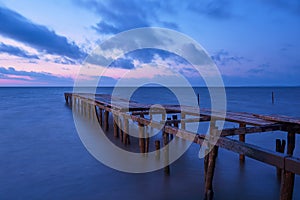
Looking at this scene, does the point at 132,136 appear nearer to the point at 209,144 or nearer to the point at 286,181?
the point at 209,144

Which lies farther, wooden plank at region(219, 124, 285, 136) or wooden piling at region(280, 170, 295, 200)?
wooden plank at region(219, 124, 285, 136)

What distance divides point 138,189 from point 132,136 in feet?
16.4

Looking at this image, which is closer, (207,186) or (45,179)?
(207,186)

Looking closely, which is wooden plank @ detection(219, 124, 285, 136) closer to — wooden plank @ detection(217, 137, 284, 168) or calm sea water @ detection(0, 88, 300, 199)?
wooden plank @ detection(217, 137, 284, 168)

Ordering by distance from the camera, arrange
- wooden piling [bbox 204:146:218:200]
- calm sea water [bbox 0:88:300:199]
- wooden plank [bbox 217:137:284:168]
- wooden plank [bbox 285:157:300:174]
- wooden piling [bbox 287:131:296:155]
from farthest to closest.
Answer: wooden piling [bbox 287:131:296:155] → calm sea water [bbox 0:88:300:199] → wooden piling [bbox 204:146:218:200] → wooden plank [bbox 217:137:284:168] → wooden plank [bbox 285:157:300:174]

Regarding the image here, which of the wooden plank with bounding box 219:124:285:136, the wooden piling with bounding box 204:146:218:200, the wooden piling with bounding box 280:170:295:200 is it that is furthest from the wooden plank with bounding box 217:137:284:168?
the wooden plank with bounding box 219:124:285:136

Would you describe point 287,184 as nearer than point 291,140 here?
Yes

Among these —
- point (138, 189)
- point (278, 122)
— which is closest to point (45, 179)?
point (138, 189)

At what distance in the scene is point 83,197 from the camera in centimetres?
501

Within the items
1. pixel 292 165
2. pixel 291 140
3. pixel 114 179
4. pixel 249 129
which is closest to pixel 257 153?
pixel 292 165

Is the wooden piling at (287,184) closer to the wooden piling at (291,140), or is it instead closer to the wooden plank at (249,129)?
the wooden plank at (249,129)

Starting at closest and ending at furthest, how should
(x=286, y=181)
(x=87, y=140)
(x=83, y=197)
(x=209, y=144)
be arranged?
1. (x=286, y=181)
2. (x=209, y=144)
3. (x=83, y=197)
4. (x=87, y=140)

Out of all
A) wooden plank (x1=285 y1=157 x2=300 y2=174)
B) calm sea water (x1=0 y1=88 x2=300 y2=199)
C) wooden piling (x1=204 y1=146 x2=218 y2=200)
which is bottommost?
calm sea water (x1=0 y1=88 x2=300 y2=199)

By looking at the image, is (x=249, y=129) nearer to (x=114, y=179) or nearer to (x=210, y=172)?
(x=210, y=172)
